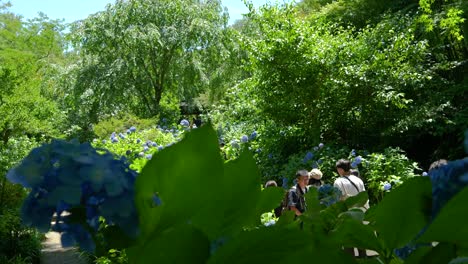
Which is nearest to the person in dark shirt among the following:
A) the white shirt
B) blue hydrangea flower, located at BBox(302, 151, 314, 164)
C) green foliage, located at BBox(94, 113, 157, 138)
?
the white shirt

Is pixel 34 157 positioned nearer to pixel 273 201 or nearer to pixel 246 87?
pixel 273 201

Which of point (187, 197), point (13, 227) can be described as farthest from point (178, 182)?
point (13, 227)

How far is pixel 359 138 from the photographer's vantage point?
366 inches

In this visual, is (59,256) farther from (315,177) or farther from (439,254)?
(439,254)

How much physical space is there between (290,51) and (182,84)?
868 centimetres

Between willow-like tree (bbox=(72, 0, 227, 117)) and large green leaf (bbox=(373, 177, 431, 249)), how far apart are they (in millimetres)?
15488

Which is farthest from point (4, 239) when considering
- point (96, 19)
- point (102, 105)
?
point (96, 19)

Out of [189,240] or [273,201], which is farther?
[273,201]

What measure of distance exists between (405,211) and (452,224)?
9 cm

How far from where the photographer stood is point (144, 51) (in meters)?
16.2

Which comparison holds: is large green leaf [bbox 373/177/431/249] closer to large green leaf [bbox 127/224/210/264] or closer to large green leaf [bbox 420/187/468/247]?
large green leaf [bbox 420/187/468/247]

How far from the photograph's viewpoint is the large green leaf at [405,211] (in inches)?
22.7

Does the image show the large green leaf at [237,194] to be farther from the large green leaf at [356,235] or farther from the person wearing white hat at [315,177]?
the person wearing white hat at [315,177]

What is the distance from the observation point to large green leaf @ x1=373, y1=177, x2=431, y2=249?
1.90 ft
